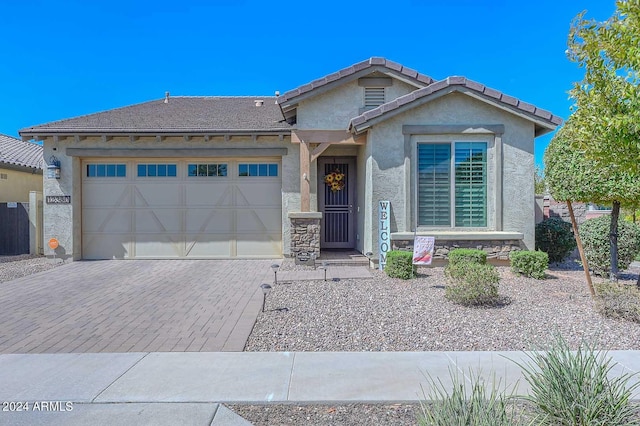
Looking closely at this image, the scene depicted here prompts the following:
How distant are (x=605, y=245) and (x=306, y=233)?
7.32m

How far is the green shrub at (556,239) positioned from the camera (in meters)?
10.1

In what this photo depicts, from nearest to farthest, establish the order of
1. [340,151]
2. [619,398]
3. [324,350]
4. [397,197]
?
[619,398] < [324,350] < [397,197] < [340,151]

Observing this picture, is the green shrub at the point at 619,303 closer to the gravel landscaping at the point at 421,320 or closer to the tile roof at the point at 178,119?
the gravel landscaping at the point at 421,320

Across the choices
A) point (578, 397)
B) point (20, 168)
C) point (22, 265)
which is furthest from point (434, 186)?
point (20, 168)

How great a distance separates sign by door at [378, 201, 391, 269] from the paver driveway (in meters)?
2.85

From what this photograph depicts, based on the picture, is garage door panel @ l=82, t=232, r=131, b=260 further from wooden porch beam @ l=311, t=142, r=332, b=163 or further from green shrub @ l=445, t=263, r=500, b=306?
green shrub @ l=445, t=263, r=500, b=306

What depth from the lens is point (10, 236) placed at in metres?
12.8

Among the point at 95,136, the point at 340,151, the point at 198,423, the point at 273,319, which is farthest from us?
the point at 340,151

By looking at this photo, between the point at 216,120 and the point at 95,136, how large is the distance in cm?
352

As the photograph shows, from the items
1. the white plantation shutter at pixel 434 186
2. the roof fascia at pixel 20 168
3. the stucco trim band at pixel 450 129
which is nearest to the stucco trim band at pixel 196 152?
the stucco trim band at pixel 450 129

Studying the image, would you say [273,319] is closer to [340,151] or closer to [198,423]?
[198,423]

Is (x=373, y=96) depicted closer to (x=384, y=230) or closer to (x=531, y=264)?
(x=384, y=230)

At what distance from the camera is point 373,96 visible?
11.3 meters

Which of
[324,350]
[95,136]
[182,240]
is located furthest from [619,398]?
[95,136]
